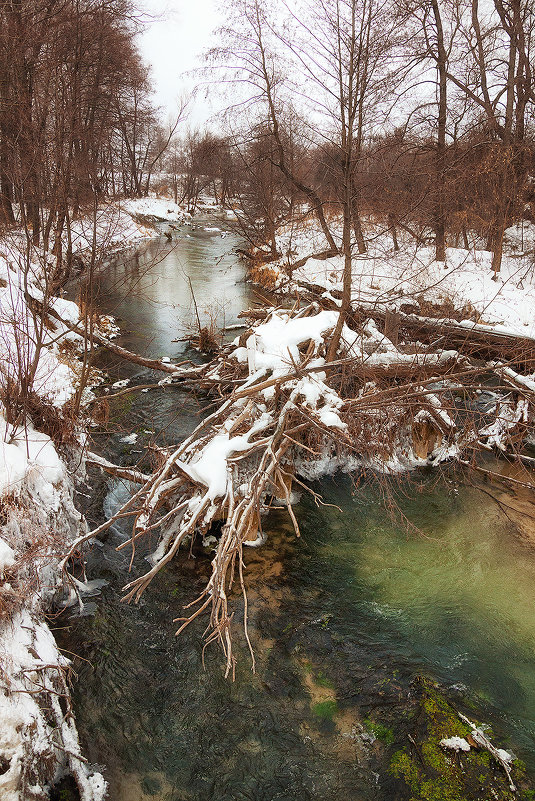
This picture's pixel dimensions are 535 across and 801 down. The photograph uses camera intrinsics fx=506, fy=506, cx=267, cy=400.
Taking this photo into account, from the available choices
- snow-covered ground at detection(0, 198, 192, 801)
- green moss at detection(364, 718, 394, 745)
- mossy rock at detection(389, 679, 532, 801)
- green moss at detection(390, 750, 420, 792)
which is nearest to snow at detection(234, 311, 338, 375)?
snow-covered ground at detection(0, 198, 192, 801)

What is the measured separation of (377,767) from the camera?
3580 mm

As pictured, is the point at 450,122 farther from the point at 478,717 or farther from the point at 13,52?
the point at 478,717

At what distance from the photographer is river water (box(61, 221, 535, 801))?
3.62 metres

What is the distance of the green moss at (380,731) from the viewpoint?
373 cm

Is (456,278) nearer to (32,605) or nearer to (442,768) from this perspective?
(442,768)

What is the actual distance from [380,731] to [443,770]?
482 millimetres

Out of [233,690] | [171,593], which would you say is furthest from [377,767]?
[171,593]

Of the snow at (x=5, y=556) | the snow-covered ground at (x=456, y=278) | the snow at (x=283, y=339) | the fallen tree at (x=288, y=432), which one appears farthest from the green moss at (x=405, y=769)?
the snow-covered ground at (x=456, y=278)

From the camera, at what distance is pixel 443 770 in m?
3.50

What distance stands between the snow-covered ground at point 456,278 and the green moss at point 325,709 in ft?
23.1

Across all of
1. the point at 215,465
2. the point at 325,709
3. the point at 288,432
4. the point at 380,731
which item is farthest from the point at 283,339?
the point at 380,731

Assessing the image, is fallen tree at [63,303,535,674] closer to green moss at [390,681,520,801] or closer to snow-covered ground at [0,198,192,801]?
snow-covered ground at [0,198,192,801]

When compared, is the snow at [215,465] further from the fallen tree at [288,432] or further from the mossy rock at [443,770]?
the mossy rock at [443,770]

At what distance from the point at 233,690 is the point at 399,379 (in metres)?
5.09
